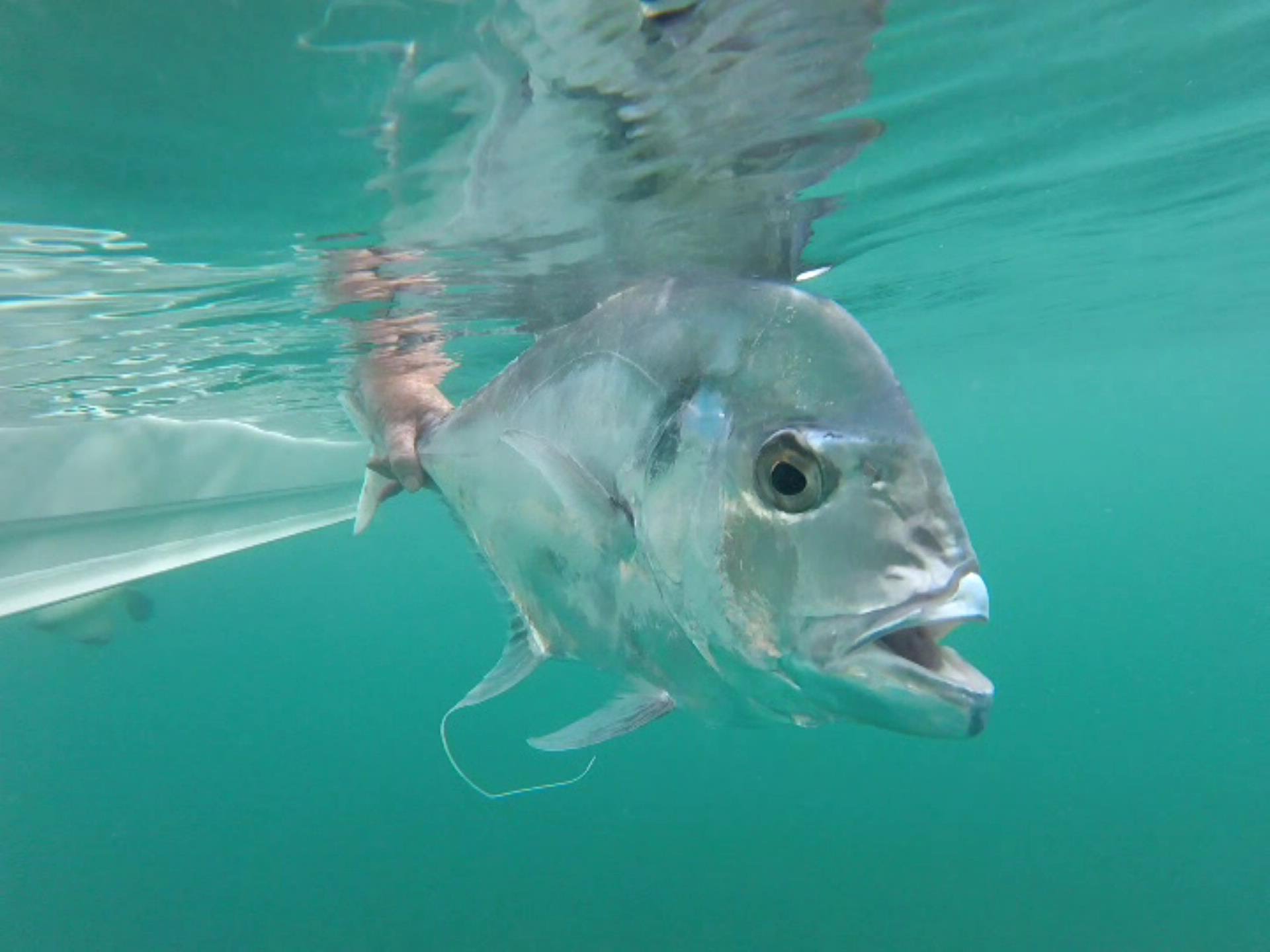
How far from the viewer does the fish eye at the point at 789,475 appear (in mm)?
1771

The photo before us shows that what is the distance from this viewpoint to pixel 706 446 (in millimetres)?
1983

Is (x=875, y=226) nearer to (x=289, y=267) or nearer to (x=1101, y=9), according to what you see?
(x=1101, y=9)

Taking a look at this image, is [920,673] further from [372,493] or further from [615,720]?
[372,493]

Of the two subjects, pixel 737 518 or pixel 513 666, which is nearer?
pixel 737 518

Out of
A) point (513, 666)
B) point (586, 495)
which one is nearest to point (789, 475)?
point (586, 495)

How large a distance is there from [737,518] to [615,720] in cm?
94

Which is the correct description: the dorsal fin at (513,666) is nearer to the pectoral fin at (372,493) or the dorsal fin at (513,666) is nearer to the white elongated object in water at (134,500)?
the pectoral fin at (372,493)

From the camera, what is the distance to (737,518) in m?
1.85

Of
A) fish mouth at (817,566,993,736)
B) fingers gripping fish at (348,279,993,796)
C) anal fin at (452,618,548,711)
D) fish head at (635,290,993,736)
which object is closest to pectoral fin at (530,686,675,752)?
fingers gripping fish at (348,279,993,796)

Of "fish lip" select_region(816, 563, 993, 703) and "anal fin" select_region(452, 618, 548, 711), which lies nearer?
"fish lip" select_region(816, 563, 993, 703)

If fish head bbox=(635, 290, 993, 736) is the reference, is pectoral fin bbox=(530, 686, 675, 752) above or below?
below

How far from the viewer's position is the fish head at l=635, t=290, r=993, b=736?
5.43 feet

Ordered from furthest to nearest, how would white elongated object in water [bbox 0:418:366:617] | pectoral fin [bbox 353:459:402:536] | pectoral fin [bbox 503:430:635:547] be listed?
white elongated object in water [bbox 0:418:366:617] < pectoral fin [bbox 353:459:402:536] < pectoral fin [bbox 503:430:635:547]

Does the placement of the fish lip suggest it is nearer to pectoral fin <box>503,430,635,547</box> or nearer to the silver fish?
the silver fish
